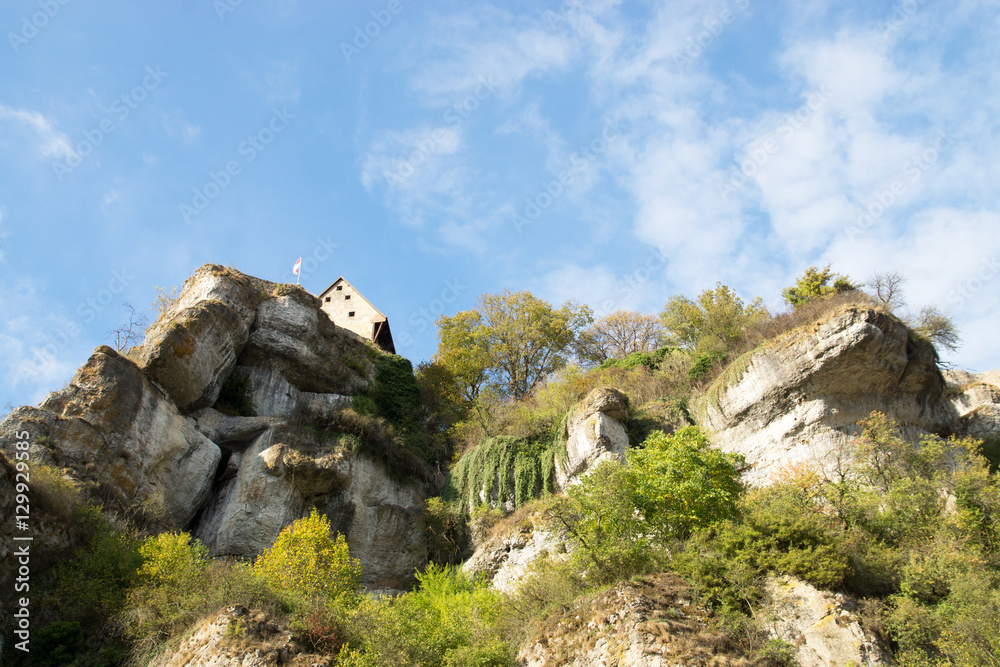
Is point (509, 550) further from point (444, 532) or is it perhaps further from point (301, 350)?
point (301, 350)

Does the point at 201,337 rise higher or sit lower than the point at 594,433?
higher

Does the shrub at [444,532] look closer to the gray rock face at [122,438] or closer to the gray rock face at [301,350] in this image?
the gray rock face at [301,350]

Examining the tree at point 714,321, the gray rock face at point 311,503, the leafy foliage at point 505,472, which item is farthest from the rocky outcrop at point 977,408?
the gray rock face at point 311,503

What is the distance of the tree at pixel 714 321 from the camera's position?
2561cm

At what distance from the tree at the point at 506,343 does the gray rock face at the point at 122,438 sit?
14.3m

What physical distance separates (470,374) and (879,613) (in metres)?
22.5

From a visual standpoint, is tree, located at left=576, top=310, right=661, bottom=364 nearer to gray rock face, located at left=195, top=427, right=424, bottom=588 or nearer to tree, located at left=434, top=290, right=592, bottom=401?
tree, located at left=434, top=290, right=592, bottom=401

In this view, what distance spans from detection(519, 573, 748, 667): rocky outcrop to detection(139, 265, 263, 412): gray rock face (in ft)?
47.2

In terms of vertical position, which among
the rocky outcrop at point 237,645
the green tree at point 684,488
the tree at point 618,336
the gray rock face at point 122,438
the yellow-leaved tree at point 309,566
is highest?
the tree at point 618,336

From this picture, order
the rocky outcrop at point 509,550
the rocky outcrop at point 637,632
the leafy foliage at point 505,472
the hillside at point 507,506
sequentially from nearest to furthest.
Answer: the rocky outcrop at point 637,632 < the hillside at point 507,506 < the rocky outcrop at point 509,550 < the leafy foliage at point 505,472

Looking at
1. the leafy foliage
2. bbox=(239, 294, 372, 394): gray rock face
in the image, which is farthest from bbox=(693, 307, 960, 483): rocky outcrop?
bbox=(239, 294, 372, 394): gray rock face

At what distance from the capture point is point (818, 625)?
40.3 feet

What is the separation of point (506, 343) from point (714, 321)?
11531 millimetres

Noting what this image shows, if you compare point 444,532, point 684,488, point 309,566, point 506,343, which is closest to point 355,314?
point 506,343
